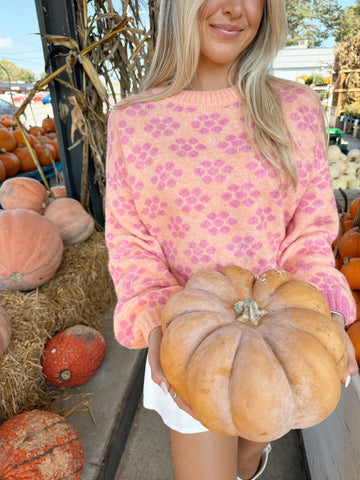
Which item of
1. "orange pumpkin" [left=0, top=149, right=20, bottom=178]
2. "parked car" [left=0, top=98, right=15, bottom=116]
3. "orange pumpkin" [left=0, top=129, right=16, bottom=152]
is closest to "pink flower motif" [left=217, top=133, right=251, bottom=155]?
"orange pumpkin" [left=0, top=149, right=20, bottom=178]

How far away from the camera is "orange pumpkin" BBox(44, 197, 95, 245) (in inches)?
103

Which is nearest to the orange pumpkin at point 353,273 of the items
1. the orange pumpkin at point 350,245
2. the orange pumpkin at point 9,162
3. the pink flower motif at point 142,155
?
the orange pumpkin at point 350,245

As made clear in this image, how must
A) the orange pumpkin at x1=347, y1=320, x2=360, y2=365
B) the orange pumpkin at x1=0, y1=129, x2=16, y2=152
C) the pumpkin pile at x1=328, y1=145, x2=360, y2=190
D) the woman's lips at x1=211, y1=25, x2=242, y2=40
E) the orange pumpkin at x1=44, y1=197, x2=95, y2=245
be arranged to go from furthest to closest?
the orange pumpkin at x1=0, y1=129, x2=16, y2=152 → the pumpkin pile at x1=328, y1=145, x2=360, y2=190 → the orange pumpkin at x1=44, y1=197, x2=95, y2=245 → the orange pumpkin at x1=347, y1=320, x2=360, y2=365 → the woman's lips at x1=211, y1=25, x2=242, y2=40

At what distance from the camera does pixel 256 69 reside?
1172 mm

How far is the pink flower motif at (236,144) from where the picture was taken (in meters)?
1.12

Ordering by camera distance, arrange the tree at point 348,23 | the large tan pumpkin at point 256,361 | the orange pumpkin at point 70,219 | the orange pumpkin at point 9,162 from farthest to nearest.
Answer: the tree at point 348,23 < the orange pumpkin at point 9,162 < the orange pumpkin at point 70,219 < the large tan pumpkin at point 256,361

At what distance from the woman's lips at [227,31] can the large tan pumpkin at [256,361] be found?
0.77 meters

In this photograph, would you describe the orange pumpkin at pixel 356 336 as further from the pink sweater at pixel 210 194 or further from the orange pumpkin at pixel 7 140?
the orange pumpkin at pixel 7 140

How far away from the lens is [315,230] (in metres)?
1.15

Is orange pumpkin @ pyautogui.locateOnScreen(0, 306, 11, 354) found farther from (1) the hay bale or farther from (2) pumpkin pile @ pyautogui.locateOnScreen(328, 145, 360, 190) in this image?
(2) pumpkin pile @ pyautogui.locateOnScreen(328, 145, 360, 190)

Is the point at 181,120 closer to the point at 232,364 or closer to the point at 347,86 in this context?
the point at 232,364

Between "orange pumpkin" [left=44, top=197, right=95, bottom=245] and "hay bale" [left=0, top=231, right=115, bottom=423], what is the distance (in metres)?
0.07

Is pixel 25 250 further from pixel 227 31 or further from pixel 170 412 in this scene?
Answer: pixel 227 31

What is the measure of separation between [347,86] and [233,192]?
42.3 ft
